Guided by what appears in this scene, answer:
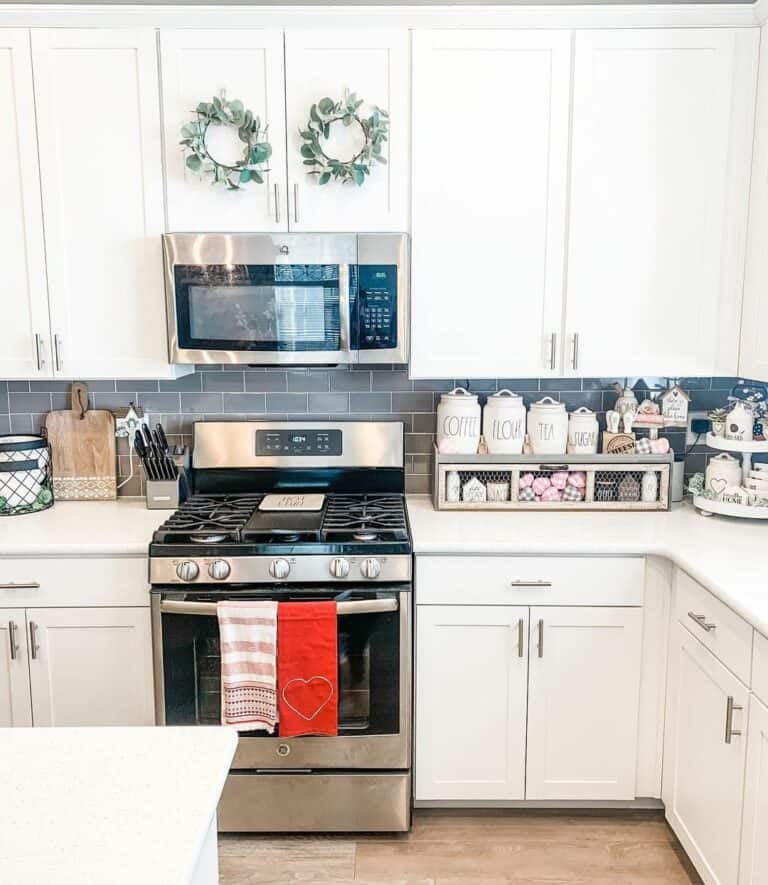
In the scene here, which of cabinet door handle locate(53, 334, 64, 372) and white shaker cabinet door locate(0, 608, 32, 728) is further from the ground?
cabinet door handle locate(53, 334, 64, 372)

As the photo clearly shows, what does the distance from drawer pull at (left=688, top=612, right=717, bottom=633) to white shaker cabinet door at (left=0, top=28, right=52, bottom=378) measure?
2.08 m

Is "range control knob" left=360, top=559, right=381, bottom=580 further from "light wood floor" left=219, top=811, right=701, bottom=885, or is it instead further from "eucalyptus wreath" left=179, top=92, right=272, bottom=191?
"eucalyptus wreath" left=179, top=92, right=272, bottom=191

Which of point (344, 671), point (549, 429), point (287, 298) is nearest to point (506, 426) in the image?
point (549, 429)

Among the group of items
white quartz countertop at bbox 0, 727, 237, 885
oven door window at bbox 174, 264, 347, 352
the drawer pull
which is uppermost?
oven door window at bbox 174, 264, 347, 352

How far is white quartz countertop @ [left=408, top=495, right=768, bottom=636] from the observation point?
2.12 m

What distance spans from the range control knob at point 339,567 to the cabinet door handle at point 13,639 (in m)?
0.98

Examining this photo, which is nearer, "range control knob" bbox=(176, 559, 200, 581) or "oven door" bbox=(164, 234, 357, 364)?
"range control knob" bbox=(176, 559, 200, 581)

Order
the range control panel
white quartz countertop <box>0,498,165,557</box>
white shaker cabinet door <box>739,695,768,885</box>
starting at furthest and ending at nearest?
the range control panel, white quartz countertop <box>0,498,165,557</box>, white shaker cabinet door <box>739,695,768,885</box>

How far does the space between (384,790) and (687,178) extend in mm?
2089

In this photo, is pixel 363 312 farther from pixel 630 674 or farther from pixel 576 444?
pixel 630 674

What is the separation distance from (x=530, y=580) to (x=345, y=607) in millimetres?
552

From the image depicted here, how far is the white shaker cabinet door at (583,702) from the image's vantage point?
2422 millimetres

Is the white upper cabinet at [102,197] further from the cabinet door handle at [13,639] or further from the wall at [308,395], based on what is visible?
the cabinet door handle at [13,639]

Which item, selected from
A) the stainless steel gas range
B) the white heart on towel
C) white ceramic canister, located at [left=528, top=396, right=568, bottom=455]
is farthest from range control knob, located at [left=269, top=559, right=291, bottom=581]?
white ceramic canister, located at [left=528, top=396, right=568, bottom=455]
